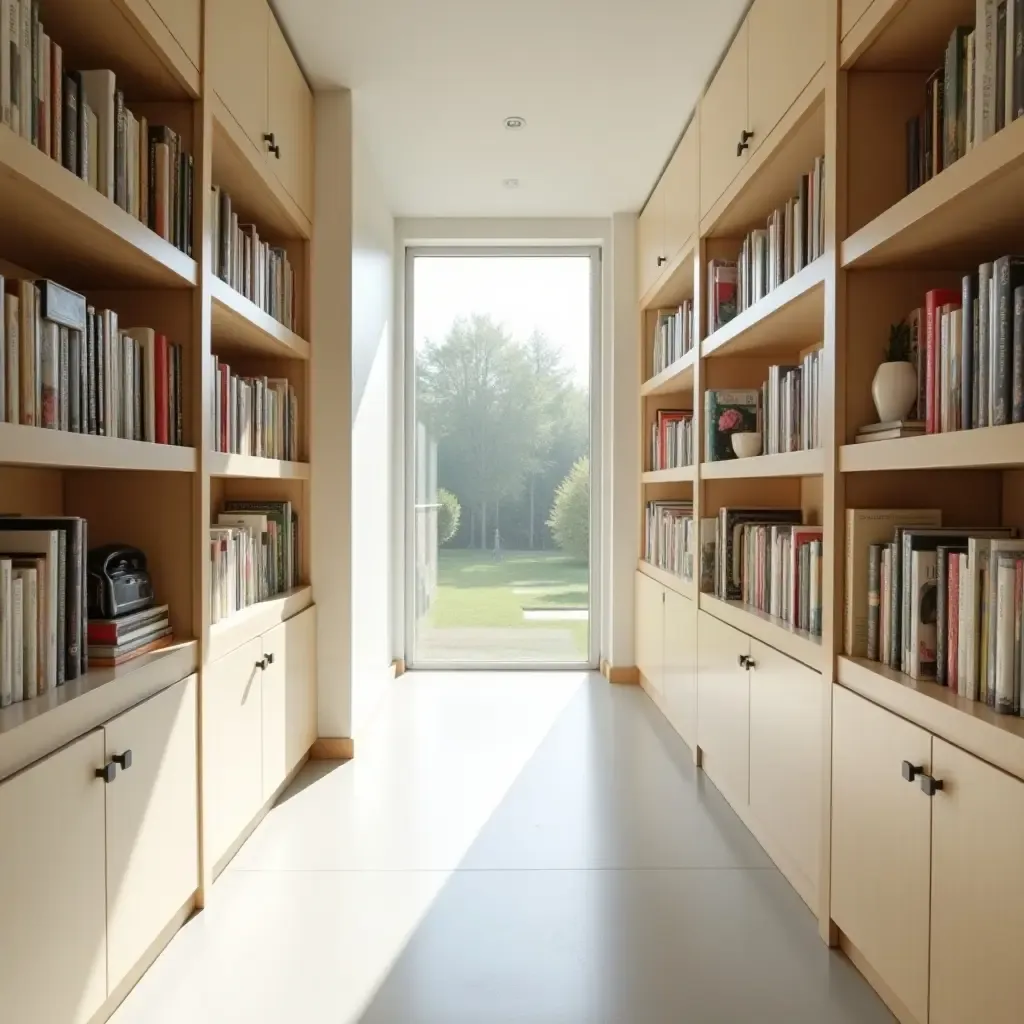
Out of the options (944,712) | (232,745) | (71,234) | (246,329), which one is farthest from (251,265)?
(944,712)

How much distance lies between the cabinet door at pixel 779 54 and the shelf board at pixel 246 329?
1809 millimetres

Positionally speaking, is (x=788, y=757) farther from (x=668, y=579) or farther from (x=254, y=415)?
(x=254, y=415)

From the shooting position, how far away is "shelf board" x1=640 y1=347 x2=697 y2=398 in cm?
393

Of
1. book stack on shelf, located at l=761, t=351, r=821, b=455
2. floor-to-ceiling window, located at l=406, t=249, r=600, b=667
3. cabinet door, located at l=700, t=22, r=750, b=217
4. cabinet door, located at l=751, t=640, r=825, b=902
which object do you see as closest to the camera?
cabinet door, located at l=751, t=640, r=825, b=902

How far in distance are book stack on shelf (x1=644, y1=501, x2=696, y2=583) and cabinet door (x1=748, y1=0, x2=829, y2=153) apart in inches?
69.7

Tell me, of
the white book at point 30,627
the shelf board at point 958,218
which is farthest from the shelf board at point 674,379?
the white book at point 30,627

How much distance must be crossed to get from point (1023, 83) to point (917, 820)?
4.70ft

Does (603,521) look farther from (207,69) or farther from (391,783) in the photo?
(207,69)

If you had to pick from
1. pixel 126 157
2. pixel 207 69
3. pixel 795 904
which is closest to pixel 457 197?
pixel 207 69

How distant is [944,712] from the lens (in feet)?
5.36

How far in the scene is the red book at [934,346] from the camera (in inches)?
73.2

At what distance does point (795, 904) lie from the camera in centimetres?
236

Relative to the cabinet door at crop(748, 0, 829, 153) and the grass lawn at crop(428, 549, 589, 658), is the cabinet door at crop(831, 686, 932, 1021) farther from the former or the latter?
the grass lawn at crop(428, 549, 589, 658)

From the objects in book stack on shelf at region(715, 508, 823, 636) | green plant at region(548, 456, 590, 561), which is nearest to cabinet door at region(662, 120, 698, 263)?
book stack on shelf at region(715, 508, 823, 636)
